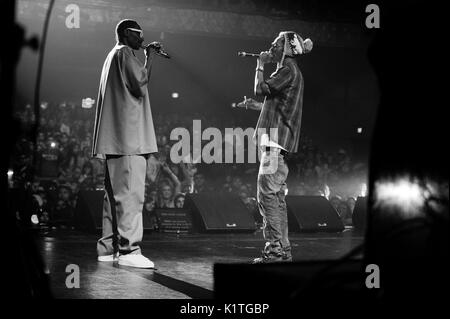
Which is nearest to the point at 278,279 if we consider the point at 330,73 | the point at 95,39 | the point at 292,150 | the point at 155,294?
the point at 155,294

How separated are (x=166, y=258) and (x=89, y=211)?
7.73ft

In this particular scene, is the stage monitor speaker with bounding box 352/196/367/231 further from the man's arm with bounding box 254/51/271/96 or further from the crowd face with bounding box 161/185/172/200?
the man's arm with bounding box 254/51/271/96

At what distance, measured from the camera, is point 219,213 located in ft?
25.6

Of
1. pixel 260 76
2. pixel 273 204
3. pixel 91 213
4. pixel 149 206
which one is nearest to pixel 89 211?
pixel 91 213

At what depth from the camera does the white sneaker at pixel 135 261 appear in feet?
13.8

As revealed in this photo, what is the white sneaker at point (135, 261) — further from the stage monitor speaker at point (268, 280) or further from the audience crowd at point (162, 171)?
the audience crowd at point (162, 171)

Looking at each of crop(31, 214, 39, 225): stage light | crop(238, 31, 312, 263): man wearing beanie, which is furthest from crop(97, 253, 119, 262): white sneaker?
crop(31, 214, 39, 225): stage light

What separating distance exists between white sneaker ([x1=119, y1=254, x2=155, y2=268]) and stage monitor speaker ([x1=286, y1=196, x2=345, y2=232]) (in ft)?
13.6

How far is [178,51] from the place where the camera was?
14320 mm

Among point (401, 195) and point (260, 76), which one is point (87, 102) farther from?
point (401, 195)

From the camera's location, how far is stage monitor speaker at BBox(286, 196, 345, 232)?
26.7ft

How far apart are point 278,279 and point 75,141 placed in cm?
936

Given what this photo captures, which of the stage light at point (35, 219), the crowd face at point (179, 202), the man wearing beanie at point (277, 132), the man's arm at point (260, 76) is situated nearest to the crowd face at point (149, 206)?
the crowd face at point (179, 202)
